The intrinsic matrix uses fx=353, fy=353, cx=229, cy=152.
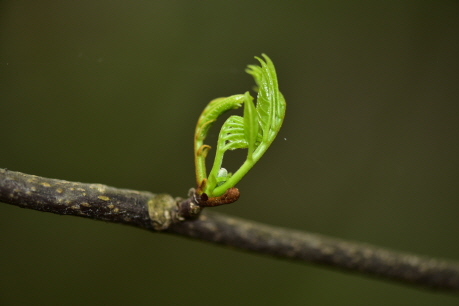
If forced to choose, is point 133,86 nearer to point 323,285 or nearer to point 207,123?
point 207,123

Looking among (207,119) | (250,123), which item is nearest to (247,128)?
(250,123)

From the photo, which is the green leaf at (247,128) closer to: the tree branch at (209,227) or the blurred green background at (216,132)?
the tree branch at (209,227)

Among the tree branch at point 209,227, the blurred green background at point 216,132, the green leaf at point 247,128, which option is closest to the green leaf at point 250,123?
the green leaf at point 247,128

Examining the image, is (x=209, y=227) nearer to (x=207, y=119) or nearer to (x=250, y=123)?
(x=207, y=119)

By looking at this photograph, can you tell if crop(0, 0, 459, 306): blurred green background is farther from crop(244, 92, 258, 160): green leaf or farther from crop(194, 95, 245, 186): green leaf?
crop(244, 92, 258, 160): green leaf

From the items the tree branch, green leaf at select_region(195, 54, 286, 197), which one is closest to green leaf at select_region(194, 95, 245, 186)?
green leaf at select_region(195, 54, 286, 197)

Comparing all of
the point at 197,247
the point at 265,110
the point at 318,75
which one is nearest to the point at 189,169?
the point at 197,247
